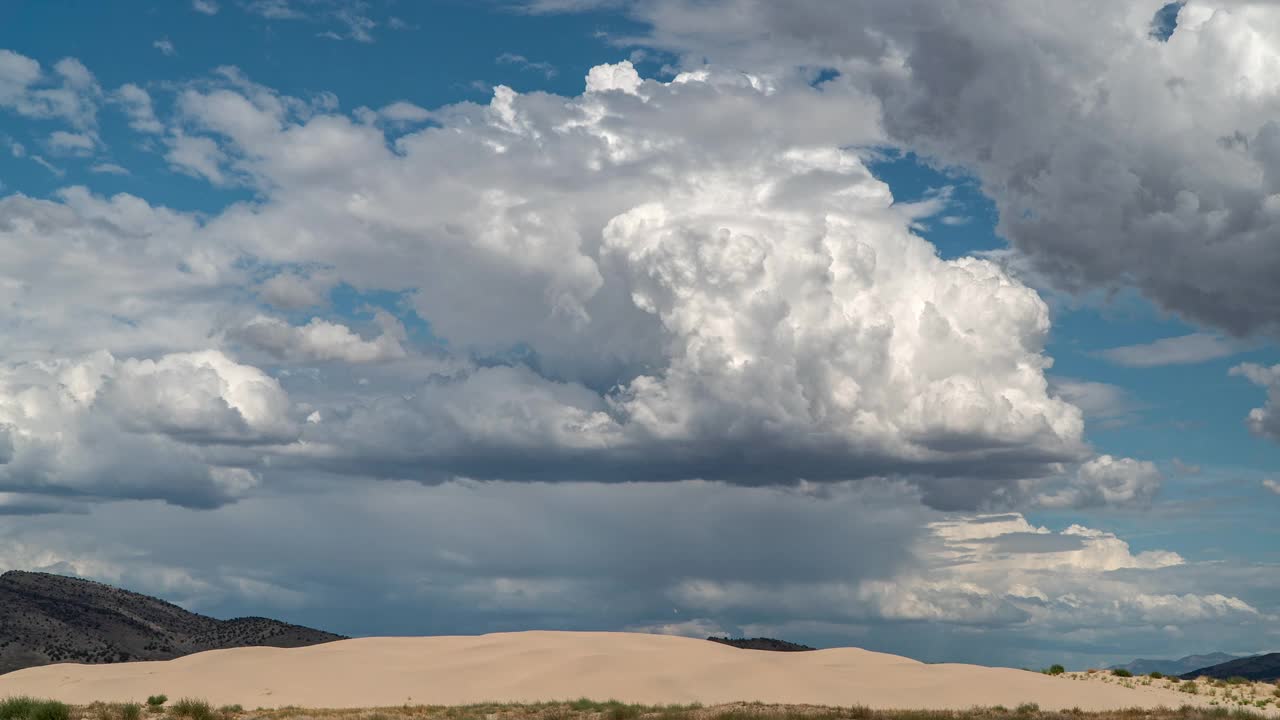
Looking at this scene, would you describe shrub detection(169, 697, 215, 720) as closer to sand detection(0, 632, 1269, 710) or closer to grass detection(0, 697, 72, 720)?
grass detection(0, 697, 72, 720)

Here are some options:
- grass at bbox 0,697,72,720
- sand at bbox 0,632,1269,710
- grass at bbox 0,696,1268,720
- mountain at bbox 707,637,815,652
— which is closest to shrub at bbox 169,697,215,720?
grass at bbox 0,696,1268,720

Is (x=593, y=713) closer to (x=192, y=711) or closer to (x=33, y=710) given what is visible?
(x=192, y=711)

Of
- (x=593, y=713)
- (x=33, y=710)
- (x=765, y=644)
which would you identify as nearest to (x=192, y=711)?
(x=33, y=710)

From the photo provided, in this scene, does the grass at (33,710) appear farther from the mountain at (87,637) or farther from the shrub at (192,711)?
the mountain at (87,637)

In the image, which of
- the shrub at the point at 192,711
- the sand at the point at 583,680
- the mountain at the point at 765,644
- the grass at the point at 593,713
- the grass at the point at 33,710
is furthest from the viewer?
the mountain at the point at 765,644

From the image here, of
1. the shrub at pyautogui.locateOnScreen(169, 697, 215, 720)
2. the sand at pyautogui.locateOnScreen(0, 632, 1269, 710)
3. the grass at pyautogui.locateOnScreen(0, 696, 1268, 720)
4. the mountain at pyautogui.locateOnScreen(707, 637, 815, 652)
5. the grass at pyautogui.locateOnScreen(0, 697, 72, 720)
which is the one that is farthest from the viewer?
the mountain at pyautogui.locateOnScreen(707, 637, 815, 652)

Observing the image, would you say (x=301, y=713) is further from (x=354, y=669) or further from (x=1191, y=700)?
(x=1191, y=700)

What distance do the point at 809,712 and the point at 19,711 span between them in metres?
34.2

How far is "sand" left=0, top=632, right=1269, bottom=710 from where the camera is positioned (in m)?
64.6

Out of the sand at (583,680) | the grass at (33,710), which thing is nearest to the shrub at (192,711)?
the grass at (33,710)

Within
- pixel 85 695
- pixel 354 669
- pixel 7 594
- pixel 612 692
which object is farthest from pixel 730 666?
pixel 7 594

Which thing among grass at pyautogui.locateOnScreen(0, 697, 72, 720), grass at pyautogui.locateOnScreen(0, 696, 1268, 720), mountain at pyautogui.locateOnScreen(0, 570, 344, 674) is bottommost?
grass at pyautogui.locateOnScreen(0, 696, 1268, 720)

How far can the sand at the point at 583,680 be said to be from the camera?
6462 cm

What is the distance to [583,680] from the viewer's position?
2699 inches
